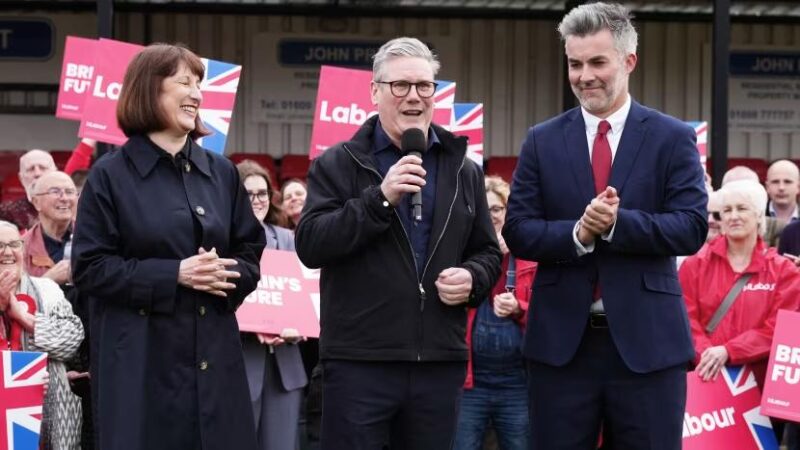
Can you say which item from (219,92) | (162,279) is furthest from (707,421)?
(219,92)

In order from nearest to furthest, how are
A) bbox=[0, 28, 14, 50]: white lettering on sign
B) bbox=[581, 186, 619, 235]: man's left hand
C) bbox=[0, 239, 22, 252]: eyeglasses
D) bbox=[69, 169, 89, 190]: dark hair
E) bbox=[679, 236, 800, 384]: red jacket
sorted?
bbox=[581, 186, 619, 235]: man's left hand < bbox=[0, 239, 22, 252]: eyeglasses < bbox=[679, 236, 800, 384]: red jacket < bbox=[69, 169, 89, 190]: dark hair < bbox=[0, 28, 14, 50]: white lettering on sign

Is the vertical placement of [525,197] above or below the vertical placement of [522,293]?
above

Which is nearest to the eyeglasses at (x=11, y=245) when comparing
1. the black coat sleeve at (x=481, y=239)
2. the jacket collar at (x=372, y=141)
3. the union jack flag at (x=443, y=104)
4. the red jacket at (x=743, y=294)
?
the jacket collar at (x=372, y=141)

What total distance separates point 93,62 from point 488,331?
3.04 metres

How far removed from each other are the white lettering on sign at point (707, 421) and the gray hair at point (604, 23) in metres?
2.35

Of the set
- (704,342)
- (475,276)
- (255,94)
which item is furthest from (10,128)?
(475,276)

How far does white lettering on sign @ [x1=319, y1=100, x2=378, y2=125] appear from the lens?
7152mm

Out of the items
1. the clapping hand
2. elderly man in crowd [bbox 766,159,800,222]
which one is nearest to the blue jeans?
the clapping hand

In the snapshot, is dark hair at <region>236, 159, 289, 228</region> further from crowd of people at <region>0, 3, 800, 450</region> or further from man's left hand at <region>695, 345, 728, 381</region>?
man's left hand at <region>695, 345, 728, 381</region>

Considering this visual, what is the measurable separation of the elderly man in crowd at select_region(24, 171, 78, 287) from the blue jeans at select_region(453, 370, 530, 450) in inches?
85.6

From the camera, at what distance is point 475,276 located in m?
4.09

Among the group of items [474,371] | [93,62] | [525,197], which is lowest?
[474,371]

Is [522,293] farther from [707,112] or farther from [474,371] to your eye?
[707,112]

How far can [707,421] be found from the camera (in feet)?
19.1
